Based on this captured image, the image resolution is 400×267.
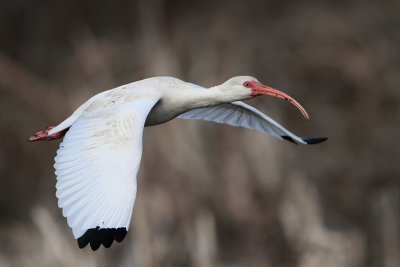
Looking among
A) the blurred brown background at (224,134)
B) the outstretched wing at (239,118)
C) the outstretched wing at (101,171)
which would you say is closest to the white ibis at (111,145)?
the outstretched wing at (101,171)

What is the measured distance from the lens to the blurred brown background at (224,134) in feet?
40.5

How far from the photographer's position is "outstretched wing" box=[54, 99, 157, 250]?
813 cm

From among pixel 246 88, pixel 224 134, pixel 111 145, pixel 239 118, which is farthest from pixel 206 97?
pixel 224 134

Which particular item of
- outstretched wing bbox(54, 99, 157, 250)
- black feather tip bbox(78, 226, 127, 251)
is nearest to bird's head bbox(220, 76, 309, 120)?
outstretched wing bbox(54, 99, 157, 250)

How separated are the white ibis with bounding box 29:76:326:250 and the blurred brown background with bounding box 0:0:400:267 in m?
2.68

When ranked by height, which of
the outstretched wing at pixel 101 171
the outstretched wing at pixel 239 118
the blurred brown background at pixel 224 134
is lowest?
the blurred brown background at pixel 224 134

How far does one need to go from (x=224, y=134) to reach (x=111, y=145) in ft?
21.5

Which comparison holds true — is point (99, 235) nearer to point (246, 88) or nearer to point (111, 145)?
point (111, 145)

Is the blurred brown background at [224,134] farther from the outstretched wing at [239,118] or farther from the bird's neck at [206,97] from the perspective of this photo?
the bird's neck at [206,97]

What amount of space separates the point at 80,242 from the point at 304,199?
472cm

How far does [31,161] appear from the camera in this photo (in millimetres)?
16984

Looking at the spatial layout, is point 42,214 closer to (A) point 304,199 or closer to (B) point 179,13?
(A) point 304,199

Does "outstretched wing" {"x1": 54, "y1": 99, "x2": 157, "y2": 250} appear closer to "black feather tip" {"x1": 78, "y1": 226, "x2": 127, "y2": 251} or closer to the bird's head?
"black feather tip" {"x1": 78, "y1": 226, "x2": 127, "y2": 251}

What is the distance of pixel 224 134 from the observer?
1503cm
